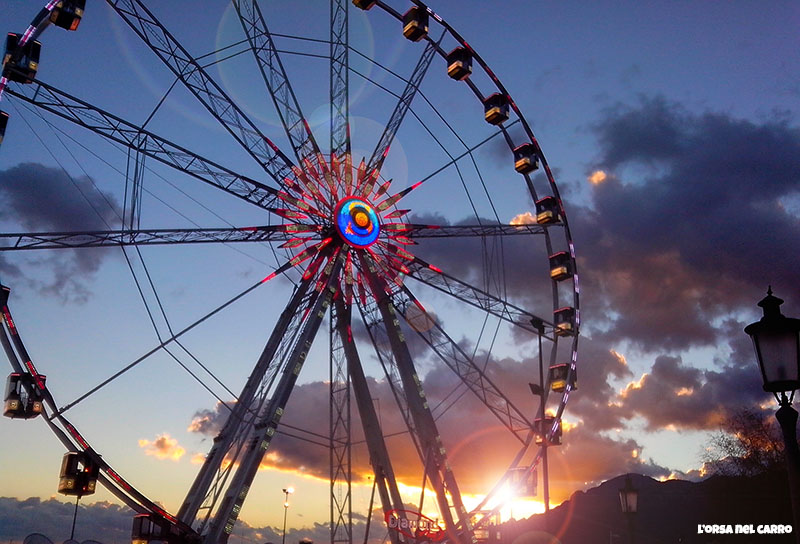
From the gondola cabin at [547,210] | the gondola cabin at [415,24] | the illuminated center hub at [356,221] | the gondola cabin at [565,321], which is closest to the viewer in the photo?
the illuminated center hub at [356,221]

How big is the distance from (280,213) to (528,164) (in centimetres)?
1193

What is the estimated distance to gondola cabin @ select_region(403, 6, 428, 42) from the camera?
3184 cm

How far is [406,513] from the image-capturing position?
31.4 metres

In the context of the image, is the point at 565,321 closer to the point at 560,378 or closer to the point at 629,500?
the point at 560,378

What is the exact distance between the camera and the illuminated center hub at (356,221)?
1110 inches

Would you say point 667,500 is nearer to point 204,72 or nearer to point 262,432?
point 262,432

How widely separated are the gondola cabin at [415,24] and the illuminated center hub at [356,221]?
303 inches

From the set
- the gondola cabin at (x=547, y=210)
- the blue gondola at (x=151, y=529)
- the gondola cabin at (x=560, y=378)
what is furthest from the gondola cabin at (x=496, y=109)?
the blue gondola at (x=151, y=529)

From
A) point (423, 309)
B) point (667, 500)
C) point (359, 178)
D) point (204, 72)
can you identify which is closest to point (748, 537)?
point (667, 500)

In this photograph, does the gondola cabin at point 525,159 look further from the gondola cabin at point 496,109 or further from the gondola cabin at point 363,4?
the gondola cabin at point 363,4

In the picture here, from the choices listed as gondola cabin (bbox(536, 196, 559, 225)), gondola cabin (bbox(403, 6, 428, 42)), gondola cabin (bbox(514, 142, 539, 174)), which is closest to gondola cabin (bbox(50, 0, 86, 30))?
gondola cabin (bbox(403, 6, 428, 42))

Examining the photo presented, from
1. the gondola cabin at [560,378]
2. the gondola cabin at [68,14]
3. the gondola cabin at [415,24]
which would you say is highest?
the gondola cabin at [415,24]

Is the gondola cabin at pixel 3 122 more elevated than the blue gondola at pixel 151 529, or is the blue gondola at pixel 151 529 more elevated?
the gondola cabin at pixel 3 122

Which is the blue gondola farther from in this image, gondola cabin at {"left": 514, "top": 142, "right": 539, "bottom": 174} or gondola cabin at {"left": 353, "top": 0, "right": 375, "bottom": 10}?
gondola cabin at {"left": 353, "top": 0, "right": 375, "bottom": 10}
